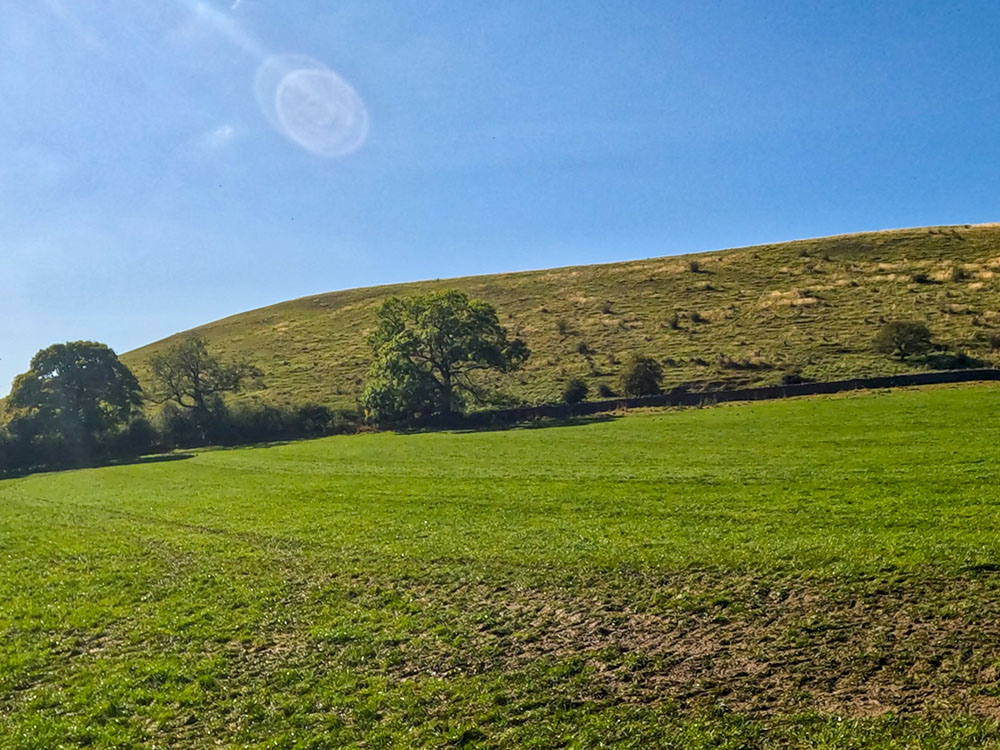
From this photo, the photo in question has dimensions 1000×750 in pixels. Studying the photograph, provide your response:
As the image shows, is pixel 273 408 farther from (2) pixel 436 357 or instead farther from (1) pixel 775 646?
(1) pixel 775 646

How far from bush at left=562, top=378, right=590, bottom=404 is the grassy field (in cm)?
3813

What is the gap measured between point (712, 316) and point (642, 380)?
93.4 feet

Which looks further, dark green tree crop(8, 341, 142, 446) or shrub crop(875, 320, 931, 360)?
dark green tree crop(8, 341, 142, 446)

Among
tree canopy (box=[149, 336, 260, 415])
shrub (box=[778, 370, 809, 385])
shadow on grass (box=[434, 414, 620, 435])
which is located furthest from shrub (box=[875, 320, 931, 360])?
tree canopy (box=[149, 336, 260, 415])

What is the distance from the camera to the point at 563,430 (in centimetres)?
5475

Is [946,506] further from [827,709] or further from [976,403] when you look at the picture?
[976,403]

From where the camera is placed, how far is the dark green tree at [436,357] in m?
71.6

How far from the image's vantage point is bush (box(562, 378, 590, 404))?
69431 mm

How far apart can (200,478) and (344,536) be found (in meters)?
26.3

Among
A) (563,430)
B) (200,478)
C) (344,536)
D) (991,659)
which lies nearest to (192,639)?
(344,536)

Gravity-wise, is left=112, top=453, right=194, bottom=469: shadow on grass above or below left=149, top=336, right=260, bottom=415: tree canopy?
below

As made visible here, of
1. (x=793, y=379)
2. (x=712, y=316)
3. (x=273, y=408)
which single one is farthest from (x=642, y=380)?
(x=273, y=408)

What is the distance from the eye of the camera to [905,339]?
217 feet

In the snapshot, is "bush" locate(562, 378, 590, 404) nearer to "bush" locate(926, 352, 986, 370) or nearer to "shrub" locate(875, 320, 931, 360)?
"shrub" locate(875, 320, 931, 360)
